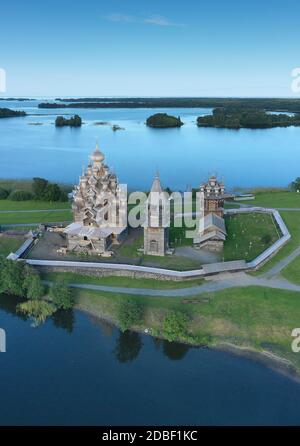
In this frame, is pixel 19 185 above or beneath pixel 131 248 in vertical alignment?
above

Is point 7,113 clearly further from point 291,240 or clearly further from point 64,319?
point 64,319

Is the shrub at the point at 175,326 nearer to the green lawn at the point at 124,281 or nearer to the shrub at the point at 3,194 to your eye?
the green lawn at the point at 124,281

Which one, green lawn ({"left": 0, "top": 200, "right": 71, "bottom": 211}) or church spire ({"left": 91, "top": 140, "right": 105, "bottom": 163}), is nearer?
church spire ({"left": 91, "top": 140, "right": 105, "bottom": 163})

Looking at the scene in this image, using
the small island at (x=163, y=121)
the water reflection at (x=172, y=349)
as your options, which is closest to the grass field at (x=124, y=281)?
the water reflection at (x=172, y=349)

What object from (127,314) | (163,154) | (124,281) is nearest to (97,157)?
(124,281)

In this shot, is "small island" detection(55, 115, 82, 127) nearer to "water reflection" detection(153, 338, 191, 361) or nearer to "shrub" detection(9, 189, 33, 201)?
"shrub" detection(9, 189, 33, 201)

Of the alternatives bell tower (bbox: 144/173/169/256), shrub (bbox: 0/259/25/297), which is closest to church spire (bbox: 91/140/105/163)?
bell tower (bbox: 144/173/169/256)
